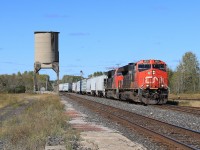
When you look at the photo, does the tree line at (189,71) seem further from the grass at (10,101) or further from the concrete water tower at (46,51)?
the grass at (10,101)

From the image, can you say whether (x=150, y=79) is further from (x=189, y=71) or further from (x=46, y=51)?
(x=189, y=71)

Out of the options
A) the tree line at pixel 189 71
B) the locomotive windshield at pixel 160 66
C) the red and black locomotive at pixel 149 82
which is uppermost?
the tree line at pixel 189 71

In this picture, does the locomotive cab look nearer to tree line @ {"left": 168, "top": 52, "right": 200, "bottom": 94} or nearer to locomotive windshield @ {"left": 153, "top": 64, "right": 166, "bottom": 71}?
locomotive windshield @ {"left": 153, "top": 64, "right": 166, "bottom": 71}

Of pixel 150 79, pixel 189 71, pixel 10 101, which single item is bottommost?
pixel 10 101

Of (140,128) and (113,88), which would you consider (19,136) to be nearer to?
(140,128)

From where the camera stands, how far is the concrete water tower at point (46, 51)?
290ft

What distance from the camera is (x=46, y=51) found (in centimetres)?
8819

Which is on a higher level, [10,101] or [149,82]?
[149,82]

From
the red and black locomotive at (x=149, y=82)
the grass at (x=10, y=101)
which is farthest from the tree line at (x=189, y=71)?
the red and black locomotive at (x=149, y=82)

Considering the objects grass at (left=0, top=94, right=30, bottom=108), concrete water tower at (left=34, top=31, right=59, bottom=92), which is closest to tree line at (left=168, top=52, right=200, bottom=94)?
concrete water tower at (left=34, top=31, right=59, bottom=92)

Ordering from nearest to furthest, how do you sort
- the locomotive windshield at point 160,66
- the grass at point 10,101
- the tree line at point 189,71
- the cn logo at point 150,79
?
the cn logo at point 150,79 < the locomotive windshield at point 160,66 < the grass at point 10,101 < the tree line at point 189,71

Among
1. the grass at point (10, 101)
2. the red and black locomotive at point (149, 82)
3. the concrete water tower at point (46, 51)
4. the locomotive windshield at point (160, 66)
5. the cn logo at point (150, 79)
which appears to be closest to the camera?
the red and black locomotive at point (149, 82)

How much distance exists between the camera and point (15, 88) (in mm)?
126125

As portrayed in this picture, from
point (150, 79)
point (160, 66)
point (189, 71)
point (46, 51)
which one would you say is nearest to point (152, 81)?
point (150, 79)
